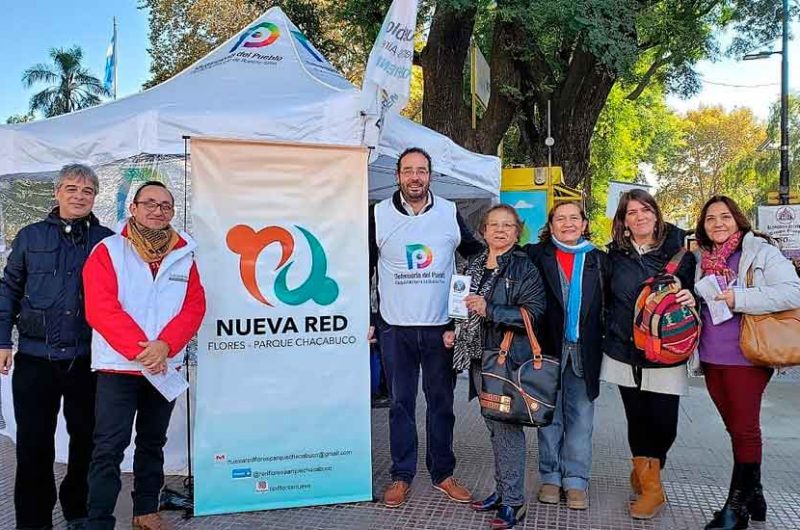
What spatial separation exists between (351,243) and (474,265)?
735mm

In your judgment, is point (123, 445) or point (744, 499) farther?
point (744, 499)

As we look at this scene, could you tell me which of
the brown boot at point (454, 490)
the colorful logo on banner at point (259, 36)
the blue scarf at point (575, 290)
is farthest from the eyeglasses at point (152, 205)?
the colorful logo on banner at point (259, 36)

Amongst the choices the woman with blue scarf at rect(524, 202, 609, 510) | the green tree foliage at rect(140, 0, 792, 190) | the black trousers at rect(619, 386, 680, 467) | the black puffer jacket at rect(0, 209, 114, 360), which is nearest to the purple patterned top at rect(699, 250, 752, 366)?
the black trousers at rect(619, 386, 680, 467)

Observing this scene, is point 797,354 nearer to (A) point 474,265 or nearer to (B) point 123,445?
(A) point 474,265

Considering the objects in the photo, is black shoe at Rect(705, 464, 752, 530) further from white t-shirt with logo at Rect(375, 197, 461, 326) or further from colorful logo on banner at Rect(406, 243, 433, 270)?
colorful logo on banner at Rect(406, 243, 433, 270)

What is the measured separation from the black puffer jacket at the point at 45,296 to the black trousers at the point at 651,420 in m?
2.93

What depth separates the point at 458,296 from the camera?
3586 millimetres

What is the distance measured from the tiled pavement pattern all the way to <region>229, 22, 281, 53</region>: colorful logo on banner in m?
3.39

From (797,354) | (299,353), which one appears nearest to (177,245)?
(299,353)

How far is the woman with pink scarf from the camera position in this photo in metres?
3.38

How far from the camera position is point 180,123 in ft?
14.3

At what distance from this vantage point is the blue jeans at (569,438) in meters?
3.79

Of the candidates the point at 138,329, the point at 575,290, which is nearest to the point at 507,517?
the point at 575,290

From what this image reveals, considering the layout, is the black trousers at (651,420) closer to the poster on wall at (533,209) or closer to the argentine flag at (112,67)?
the poster on wall at (533,209)
